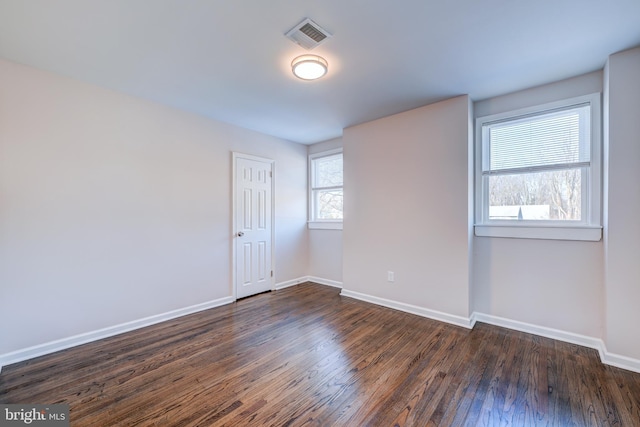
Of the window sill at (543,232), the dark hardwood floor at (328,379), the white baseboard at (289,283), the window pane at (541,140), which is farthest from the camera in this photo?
the white baseboard at (289,283)

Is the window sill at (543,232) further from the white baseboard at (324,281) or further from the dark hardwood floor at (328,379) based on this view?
the white baseboard at (324,281)

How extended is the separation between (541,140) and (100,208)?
4.59 m

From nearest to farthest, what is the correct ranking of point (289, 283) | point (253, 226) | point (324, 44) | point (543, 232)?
point (324, 44), point (543, 232), point (253, 226), point (289, 283)

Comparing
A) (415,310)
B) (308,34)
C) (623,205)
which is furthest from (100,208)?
(623,205)

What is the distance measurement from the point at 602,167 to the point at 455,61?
65.3 inches

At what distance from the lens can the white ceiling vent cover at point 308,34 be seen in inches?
73.7

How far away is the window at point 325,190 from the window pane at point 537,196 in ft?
7.46

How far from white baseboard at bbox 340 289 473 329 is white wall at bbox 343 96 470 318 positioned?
44mm

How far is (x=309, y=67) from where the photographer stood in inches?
90.7

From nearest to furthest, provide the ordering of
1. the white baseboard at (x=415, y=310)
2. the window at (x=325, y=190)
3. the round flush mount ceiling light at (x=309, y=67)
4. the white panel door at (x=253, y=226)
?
the round flush mount ceiling light at (x=309, y=67) < the white baseboard at (x=415, y=310) < the white panel door at (x=253, y=226) < the window at (x=325, y=190)

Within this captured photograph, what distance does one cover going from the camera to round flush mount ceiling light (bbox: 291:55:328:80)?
2.24 m

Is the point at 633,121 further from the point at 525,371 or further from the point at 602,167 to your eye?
the point at 525,371

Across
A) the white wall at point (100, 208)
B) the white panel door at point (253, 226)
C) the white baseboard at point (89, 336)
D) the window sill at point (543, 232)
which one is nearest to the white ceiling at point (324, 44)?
the white wall at point (100, 208)

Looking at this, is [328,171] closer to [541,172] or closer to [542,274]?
[541,172]
